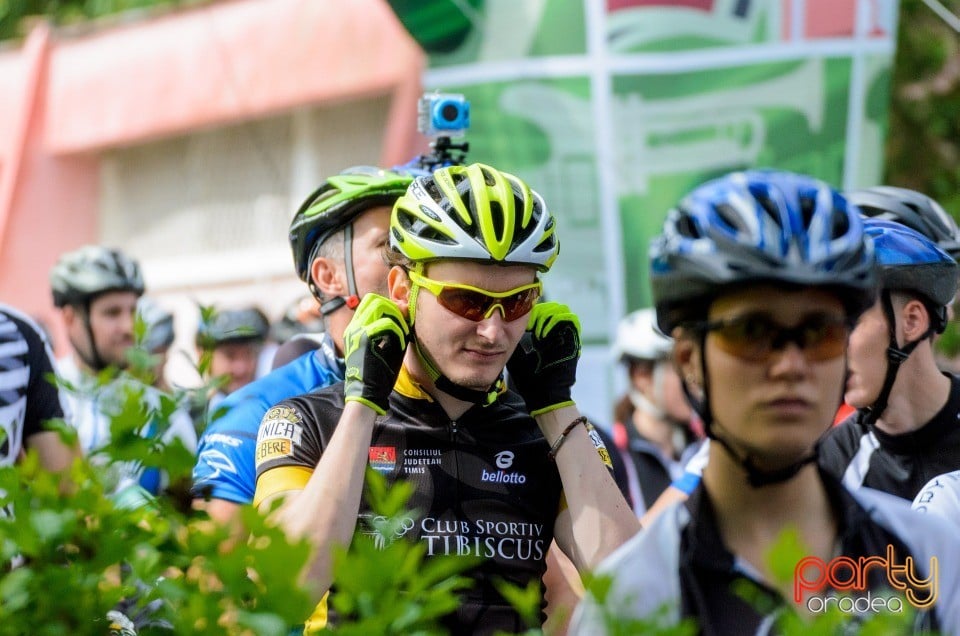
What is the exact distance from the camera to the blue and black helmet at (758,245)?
10.2ft

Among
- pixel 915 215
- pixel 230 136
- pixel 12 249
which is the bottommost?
pixel 12 249

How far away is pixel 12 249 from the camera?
69.3 ft

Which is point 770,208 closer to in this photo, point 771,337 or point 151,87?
point 771,337

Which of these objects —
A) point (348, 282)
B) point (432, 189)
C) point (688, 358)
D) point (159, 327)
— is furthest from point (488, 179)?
point (159, 327)

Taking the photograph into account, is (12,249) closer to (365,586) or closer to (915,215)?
(915,215)

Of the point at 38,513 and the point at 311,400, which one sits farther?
the point at 311,400

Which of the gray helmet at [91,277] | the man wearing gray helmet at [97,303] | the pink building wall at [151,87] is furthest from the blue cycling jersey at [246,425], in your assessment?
the pink building wall at [151,87]

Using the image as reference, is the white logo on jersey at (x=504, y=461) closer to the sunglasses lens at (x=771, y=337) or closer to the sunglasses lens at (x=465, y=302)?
the sunglasses lens at (x=465, y=302)

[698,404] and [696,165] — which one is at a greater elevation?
[698,404]

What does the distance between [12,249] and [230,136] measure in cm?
371

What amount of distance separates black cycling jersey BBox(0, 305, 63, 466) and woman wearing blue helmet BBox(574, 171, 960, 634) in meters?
3.05

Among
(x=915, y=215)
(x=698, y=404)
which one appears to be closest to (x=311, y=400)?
(x=698, y=404)

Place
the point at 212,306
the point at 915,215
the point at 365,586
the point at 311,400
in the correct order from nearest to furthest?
1. the point at 365,586
2. the point at 212,306
3. the point at 311,400
4. the point at 915,215

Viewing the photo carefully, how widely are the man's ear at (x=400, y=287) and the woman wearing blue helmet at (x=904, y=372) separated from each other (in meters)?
1.43
